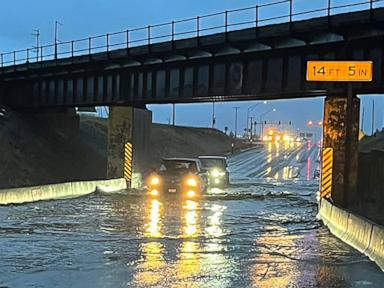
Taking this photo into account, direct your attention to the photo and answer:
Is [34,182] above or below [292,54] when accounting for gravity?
below

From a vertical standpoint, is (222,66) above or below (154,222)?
above

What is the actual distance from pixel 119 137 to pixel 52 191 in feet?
48.3

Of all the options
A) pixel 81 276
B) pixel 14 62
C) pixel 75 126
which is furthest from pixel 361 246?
pixel 75 126

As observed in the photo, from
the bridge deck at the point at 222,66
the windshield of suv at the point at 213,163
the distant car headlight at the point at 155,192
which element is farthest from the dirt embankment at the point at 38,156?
the distant car headlight at the point at 155,192

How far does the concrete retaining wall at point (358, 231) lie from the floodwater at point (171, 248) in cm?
22

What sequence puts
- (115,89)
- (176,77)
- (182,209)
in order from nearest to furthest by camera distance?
(182,209) → (176,77) → (115,89)

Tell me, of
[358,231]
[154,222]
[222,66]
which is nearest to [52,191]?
[154,222]

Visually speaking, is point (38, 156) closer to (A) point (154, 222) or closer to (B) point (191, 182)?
(B) point (191, 182)

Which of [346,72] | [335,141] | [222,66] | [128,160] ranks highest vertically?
[222,66]

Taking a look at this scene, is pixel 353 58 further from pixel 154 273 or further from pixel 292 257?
pixel 154 273

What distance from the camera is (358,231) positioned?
14.1 meters

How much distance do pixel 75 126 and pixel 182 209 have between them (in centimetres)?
3541

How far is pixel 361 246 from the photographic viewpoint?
1340 centimetres

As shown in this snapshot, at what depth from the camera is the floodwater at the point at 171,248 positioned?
33.5 ft
